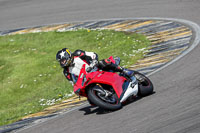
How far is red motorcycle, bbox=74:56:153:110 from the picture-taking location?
816 cm

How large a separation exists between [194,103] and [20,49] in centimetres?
1126

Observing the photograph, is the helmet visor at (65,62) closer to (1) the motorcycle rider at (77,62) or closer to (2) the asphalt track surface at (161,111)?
(1) the motorcycle rider at (77,62)

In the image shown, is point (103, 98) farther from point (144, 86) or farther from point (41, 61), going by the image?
point (41, 61)

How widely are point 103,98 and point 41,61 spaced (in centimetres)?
Result: 748

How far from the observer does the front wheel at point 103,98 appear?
8.05 metres

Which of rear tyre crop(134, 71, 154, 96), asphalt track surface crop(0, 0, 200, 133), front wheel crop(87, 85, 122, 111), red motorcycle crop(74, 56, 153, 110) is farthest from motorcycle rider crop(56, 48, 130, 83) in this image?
asphalt track surface crop(0, 0, 200, 133)

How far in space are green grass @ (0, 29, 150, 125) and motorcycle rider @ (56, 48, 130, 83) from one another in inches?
96.2

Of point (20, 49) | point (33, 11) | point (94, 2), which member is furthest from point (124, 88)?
point (33, 11)

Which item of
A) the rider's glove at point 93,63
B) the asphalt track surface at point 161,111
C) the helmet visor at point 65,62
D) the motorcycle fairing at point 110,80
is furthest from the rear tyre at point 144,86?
the helmet visor at point 65,62

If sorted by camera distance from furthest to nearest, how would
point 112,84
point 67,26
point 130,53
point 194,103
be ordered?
point 67,26 < point 130,53 < point 112,84 < point 194,103

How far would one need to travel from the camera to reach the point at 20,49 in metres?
17.4

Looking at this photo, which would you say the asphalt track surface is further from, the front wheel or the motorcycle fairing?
the motorcycle fairing

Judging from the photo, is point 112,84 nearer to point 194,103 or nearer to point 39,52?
point 194,103

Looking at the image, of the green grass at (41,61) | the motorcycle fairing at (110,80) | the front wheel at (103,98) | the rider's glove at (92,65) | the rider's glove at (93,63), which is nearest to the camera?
the front wheel at (103,98)
